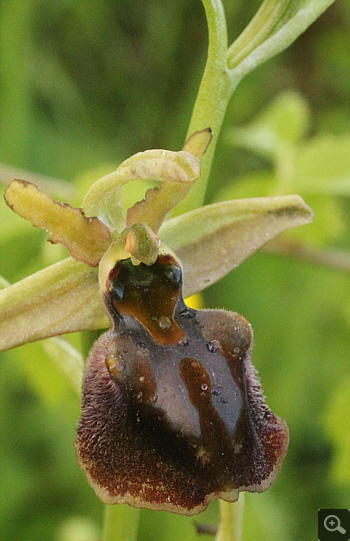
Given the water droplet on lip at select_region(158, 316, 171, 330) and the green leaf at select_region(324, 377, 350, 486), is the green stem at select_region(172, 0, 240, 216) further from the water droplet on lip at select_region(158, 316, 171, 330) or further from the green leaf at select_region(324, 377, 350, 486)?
the green leaf at select_region(324, 377, 350, 486)

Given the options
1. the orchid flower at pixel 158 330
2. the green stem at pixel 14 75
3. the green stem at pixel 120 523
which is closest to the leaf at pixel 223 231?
the orchid flower at pixel 158 330

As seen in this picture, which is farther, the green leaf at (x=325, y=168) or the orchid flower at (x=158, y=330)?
the green leaf at (x=325, y=168)

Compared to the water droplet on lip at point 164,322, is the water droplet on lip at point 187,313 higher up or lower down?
higher up

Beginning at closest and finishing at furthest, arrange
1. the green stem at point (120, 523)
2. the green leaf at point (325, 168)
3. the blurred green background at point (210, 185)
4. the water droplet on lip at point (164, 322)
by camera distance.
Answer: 1. the water droplet on lip at point (164, 322)
2. the green stem at point (120, 523)
3. the green leaf at point (325, 168)
4. the blurred green background at point (210, 185)

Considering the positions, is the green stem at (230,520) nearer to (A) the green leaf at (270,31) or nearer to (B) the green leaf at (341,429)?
(B) the green leaf at (341,429)

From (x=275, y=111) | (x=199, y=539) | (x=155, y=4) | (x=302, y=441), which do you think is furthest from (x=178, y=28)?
(x=199, y=539)

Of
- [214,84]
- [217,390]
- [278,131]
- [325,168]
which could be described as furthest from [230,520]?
[278,131]

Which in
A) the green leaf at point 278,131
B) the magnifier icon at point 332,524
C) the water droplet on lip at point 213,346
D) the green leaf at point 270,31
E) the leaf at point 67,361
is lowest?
the magnifier icon at point 332,524

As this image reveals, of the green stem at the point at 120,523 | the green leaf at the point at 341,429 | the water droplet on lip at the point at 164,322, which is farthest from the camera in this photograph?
the green leaf at the point at 341,429
